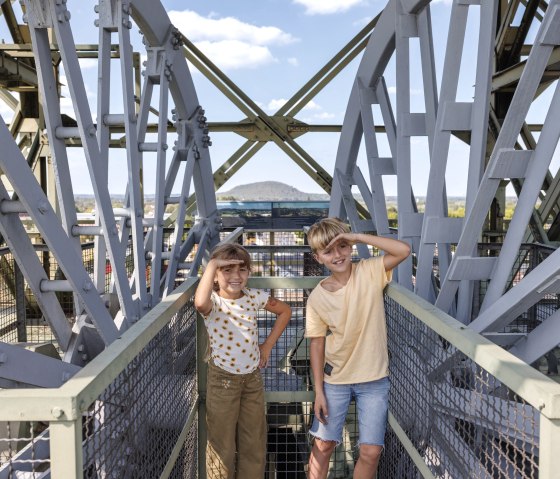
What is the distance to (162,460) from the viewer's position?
8.87ft

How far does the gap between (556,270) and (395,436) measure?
140 centimetres

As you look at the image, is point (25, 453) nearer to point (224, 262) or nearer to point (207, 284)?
point (207, 284)

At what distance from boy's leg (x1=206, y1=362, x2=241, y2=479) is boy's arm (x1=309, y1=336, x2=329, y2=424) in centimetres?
40

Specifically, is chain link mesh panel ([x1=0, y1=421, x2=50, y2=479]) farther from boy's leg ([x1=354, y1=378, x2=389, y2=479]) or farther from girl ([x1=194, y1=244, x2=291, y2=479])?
boy's leg ([x1=354, y1=378, x2=389, y2=479])

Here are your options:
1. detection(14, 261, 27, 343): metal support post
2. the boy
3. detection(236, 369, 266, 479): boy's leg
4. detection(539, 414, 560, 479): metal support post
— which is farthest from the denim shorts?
detection(14, 261, 27, 343): metal support post

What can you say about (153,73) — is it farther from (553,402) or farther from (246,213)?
(246,213)

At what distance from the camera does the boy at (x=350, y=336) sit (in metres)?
2.76

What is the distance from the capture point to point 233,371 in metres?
2.82

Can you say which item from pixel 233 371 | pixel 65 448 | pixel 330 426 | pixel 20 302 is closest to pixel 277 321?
pixel 233 371

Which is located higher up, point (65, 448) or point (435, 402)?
point (65, 448)

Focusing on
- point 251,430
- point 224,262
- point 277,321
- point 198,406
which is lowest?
point 198,406

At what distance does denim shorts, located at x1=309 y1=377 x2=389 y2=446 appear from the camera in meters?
2.78

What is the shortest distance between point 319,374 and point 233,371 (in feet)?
1.45

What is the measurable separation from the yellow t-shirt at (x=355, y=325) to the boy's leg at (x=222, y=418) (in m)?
0.49
